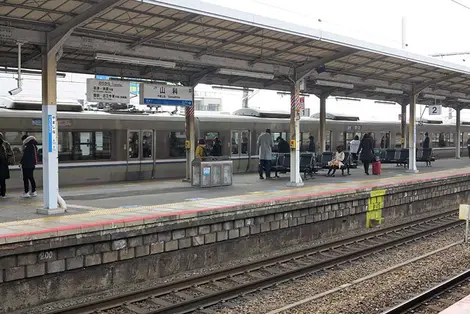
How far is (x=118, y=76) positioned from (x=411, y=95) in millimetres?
11823

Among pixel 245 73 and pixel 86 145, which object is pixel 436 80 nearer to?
pixel 245 73

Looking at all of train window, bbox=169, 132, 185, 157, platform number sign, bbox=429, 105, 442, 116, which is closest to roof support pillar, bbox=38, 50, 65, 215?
train window, bbox=169, 132, 185, 157

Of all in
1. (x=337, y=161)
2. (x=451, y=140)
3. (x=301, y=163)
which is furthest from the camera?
(x=451, y=140)

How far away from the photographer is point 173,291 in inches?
322

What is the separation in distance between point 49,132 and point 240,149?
12126 millimetres

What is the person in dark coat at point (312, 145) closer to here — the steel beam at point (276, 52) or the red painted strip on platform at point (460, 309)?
the steel beam at point (276, 52)

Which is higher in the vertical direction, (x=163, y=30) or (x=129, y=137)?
(x=163, y=30)

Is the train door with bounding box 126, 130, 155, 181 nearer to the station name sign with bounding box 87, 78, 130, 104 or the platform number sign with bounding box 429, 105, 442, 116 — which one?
the station name sign with bounding box 87, 78, 130, 104

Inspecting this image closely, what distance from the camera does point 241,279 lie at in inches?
356

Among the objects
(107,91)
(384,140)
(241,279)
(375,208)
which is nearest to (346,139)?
(384,140)

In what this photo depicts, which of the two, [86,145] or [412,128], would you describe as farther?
[412,128]

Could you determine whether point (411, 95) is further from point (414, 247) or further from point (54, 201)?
point (54, 201)

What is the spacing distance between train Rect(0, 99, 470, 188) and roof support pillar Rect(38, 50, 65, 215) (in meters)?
5.28

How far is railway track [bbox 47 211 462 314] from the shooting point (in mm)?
7404
